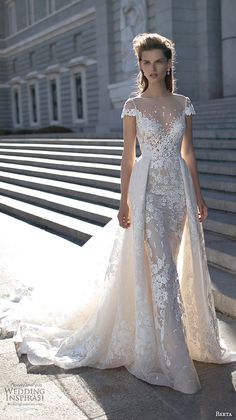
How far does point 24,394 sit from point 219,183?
4.45 m

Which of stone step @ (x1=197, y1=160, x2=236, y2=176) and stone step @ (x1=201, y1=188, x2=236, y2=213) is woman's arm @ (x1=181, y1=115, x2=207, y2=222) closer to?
stone step @ (x1=201, y1=188, x2=236, y2=213)

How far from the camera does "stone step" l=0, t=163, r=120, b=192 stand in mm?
9220

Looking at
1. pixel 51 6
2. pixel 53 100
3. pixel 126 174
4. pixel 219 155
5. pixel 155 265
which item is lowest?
pixel 155 265

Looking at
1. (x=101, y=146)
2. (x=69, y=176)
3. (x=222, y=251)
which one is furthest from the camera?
(x=101, y=146)

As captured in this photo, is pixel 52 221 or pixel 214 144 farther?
pixel 214 144

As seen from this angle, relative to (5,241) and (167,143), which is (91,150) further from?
(167,143)

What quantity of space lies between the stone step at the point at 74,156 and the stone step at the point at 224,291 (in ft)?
19.2

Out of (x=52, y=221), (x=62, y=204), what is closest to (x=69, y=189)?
(x=62, y=204)

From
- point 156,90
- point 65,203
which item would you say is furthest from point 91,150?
point 156,90

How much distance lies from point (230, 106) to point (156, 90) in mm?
11667

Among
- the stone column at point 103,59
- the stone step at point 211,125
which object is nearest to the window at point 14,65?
the stone column at point 103,59

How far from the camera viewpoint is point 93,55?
2692cm

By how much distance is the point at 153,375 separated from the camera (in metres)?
3.10

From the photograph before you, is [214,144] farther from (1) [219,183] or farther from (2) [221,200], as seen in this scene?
(2) [221,200]
